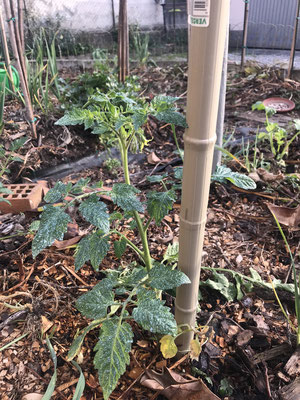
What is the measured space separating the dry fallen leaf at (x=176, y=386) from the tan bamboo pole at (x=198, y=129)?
0.65 feet

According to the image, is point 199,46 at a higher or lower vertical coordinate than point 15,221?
higher

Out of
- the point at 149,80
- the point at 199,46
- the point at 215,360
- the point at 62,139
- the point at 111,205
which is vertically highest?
the point at 199,46

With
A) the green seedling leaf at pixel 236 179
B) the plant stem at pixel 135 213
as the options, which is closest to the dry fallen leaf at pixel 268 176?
the green seedling leaf at pixel 236 179

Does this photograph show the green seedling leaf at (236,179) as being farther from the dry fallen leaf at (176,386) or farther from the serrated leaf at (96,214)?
the dry fallen leaf at (176,386)

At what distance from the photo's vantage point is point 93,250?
3.04 feet

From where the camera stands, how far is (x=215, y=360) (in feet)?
3.71

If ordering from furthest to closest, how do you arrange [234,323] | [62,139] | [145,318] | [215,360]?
1. [62,139]
2. [234,323]
3. [215,360]
4. [145,318]

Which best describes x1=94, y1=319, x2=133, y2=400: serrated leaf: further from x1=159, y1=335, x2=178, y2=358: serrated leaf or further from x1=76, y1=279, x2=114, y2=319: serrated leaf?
x1=159, y1=335, x2=178, y2=358: serrated leaf

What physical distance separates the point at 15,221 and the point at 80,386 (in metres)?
1.09

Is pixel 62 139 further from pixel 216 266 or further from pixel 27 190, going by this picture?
pixel 216 266

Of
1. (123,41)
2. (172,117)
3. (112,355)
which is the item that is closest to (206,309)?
(112,355)

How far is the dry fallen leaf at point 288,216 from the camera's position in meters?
1.69

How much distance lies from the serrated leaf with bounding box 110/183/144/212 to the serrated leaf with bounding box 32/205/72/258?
14 cm

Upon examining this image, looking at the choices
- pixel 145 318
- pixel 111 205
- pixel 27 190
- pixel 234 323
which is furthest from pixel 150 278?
pixel 27 190
